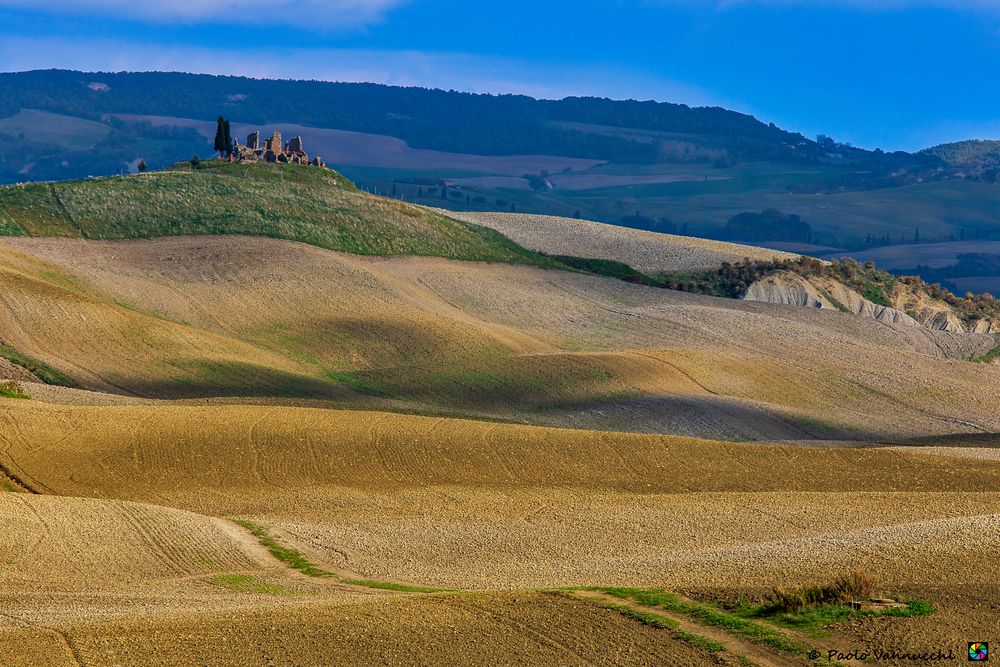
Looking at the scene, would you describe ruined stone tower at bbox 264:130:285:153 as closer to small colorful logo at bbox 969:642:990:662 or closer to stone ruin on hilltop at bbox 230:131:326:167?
stone ruin on hilltop at bbox 230:131:326:167

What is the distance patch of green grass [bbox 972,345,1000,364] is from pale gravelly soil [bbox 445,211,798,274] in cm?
2301

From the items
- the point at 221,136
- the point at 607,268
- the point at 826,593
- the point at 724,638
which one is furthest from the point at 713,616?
the point at 221,136

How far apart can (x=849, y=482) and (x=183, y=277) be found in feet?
161

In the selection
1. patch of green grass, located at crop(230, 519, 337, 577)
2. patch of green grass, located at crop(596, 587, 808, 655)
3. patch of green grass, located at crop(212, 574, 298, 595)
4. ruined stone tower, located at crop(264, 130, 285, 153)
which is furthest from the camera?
ruined stone tower, located at crop(264, 130, 285, 153)

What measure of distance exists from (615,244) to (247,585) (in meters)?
93.4

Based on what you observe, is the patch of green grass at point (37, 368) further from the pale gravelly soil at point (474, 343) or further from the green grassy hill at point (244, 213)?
the green grassy hill at point (244, 213)

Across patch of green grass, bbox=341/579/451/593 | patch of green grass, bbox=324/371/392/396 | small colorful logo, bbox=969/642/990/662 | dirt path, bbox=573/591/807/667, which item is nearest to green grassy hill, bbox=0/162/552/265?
patch of green grass, bbox=324/371/392/396

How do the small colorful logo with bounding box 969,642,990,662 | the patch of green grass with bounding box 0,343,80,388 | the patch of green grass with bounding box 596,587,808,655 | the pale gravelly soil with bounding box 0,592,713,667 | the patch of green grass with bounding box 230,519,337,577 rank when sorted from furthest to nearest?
the patch of green grass with bounding box 0,343,80,388, the patch of green grass with bounding box 230,519,337,577, the patch of green grass with bounding box 596,587,808,655, the pale gravelly soil with bounding box 0,592,713,667, the small colorful logo with bounding box 969,642,990,662

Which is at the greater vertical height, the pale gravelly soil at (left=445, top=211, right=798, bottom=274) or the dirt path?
the pale gravelly soil at (left=445, top=211, right=798, bottom=274)

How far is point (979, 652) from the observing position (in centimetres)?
1800

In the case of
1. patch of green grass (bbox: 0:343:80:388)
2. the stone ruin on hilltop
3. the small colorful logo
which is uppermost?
the stone ruin on hilltop

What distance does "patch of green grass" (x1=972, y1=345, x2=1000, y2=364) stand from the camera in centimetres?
9056

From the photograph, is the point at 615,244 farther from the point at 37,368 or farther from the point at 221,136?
the point at 37,368

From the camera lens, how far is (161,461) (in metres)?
36.9
